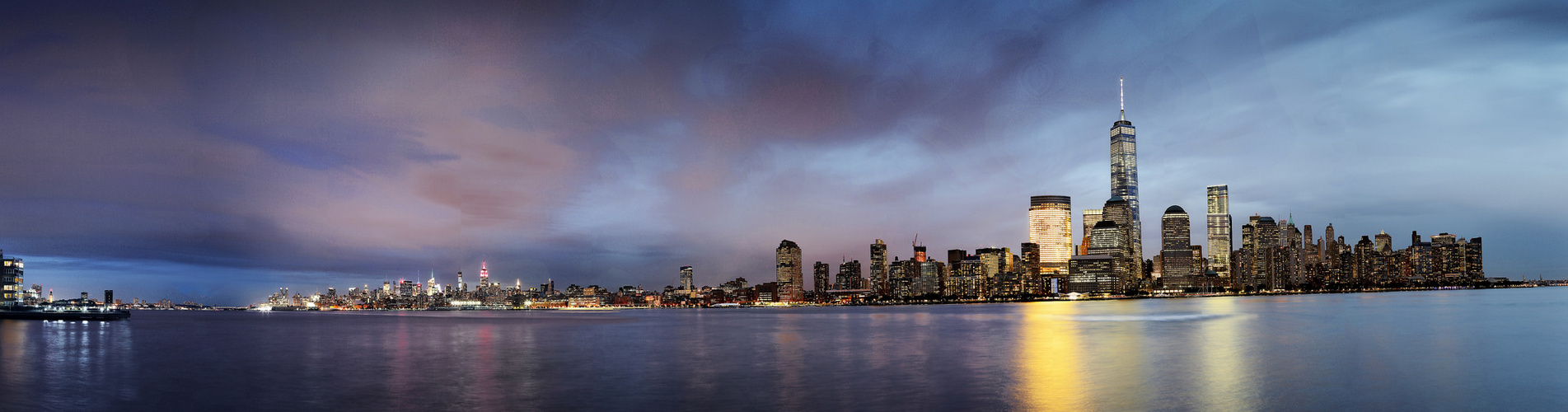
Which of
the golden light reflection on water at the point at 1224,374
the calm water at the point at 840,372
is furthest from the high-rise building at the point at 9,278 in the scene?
the golden light reflection on water at the point at 1224,374

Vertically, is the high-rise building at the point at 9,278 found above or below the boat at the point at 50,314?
above

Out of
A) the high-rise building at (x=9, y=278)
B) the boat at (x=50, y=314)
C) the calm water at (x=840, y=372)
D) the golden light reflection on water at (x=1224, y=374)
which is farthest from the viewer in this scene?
the high-rise building at (x=9, y=278)

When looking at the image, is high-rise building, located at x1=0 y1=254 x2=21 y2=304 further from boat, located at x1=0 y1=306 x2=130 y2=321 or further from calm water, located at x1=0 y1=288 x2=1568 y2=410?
calm water, located at x1=0 y1=288 x2=1568 y2=410

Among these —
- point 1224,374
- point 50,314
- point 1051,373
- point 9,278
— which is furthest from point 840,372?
point 9,278

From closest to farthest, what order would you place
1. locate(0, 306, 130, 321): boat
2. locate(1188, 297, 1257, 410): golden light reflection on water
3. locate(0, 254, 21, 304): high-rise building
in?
locate(1188, 297, 1257, 410): golden light reflection on water
locate(0, 306, 130, 321): boat
locate(0, 254, 21, 304): high-rise building

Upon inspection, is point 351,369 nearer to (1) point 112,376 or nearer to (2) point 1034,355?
(1) point 112,376

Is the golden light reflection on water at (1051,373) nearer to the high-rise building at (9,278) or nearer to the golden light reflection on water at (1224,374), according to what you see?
the golden light reflection on water at (1224,374)

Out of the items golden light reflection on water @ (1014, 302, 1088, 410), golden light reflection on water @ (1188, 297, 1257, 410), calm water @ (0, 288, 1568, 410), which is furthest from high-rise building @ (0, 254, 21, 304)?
golden light reflection on water @ (1188, 297, 1257, 410)

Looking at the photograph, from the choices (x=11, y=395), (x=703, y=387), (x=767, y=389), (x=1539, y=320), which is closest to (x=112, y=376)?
(x=11, y=395)

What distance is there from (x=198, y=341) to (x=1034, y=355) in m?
81.2

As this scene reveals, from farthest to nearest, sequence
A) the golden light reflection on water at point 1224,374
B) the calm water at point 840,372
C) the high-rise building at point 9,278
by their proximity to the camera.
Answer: the high-rise building at point 9,278 → the calm water at point 840,372 → the golden light reflection on water at point 1224,374

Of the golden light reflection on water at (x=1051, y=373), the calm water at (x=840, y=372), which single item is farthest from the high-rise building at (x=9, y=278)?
the golden light reflection on water at (x=1051, y=373)

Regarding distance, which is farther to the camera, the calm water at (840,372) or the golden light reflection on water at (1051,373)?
the calm water at (840,372)

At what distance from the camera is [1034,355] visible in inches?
2093
